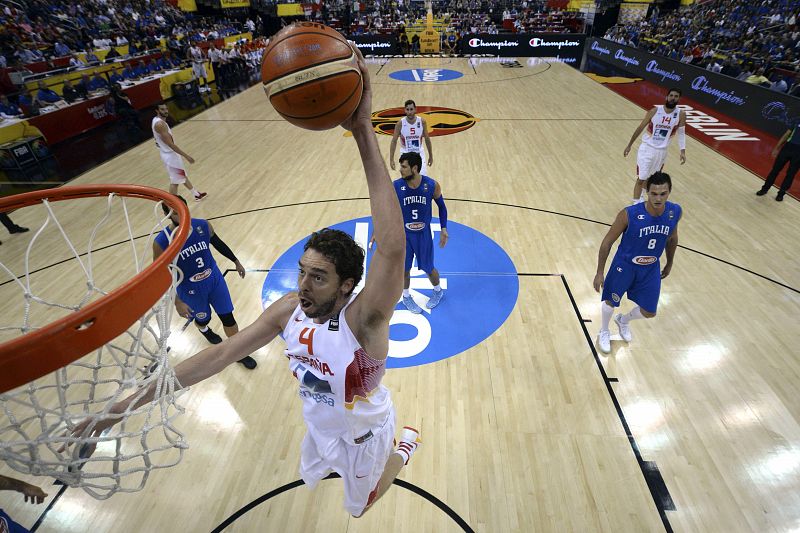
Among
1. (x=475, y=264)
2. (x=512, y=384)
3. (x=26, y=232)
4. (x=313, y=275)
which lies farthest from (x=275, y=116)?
(x=313, y=275)

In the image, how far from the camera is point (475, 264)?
560 centimetres

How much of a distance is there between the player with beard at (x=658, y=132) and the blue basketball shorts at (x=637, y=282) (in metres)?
3.21

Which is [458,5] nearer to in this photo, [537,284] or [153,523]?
[537,284]

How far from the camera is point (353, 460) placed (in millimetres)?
2215

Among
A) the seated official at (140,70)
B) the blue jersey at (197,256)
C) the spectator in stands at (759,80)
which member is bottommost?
the blue jersey at (197,256)

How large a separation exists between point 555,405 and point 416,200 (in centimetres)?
239

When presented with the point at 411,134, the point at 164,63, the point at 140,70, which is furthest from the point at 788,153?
the point at 164,63

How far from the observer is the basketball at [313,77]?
1581 millimetres

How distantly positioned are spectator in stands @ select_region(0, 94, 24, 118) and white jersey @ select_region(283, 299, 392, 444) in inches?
505

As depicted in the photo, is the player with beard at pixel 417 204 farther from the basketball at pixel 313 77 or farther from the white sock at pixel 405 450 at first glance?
the basketball at pixel 313 77

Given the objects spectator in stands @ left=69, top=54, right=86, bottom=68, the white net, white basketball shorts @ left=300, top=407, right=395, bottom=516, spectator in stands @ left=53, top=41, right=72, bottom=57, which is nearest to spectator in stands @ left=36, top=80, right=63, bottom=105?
spectator in stands @ left=69, top=54, right=86, bottom=68

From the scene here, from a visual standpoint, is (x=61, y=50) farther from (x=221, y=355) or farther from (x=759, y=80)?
(x=759, y=80)

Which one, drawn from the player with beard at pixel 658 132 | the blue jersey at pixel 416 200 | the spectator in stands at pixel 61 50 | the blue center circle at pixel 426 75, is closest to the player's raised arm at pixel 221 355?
the blue jersey at pixel 416 200

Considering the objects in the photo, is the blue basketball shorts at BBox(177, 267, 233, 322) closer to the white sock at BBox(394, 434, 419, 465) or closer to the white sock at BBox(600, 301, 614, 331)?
the white sock at BBox(394, 434, 419, 465)
